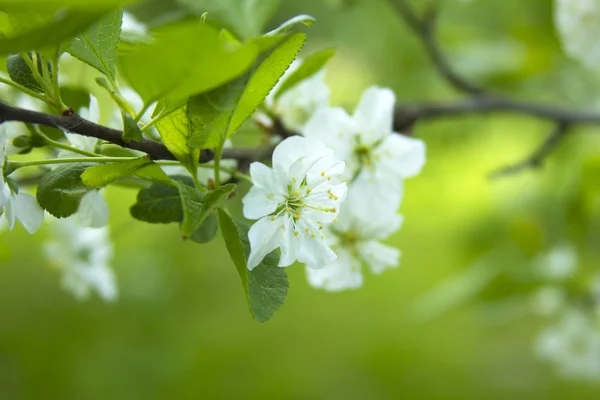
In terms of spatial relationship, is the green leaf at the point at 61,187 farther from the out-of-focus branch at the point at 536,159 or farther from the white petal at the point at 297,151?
the out-of-focus branch at the point at 536,159

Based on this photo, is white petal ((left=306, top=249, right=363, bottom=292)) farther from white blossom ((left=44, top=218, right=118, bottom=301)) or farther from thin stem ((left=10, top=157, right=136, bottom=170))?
white blossom ((left=44, top=218, right=118, bottom=301))

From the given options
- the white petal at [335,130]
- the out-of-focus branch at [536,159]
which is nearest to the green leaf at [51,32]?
the white petal at [335,130]

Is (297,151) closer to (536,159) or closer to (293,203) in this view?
(293,203)

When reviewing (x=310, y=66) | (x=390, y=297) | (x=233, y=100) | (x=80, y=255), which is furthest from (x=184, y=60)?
(x=390, y=297)

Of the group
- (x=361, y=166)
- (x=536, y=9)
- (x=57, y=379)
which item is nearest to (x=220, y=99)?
(x=361, y=166)

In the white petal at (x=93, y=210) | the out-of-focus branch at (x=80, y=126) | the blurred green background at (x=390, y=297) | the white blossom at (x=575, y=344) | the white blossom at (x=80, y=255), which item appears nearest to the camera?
the out-of-focus branch at (x=80, y=126)
